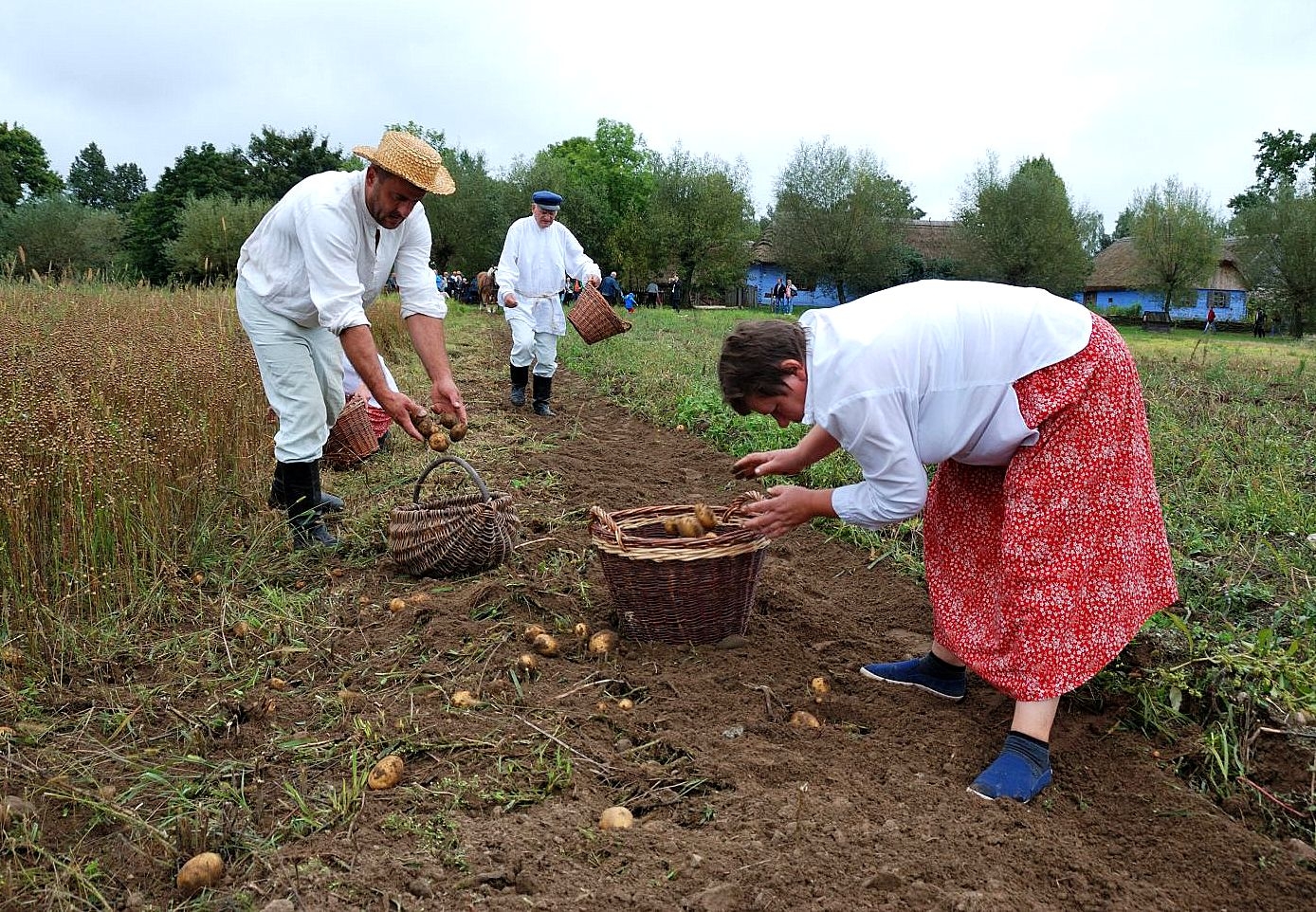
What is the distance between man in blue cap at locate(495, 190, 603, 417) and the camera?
7613 millimetres

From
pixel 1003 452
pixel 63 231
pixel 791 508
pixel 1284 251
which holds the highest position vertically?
pixel 1284 251

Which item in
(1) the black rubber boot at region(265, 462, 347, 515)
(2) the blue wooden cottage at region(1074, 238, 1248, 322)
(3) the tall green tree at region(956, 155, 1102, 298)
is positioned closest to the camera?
(1) the black rubber boot at region(265, 462, 347, 515)

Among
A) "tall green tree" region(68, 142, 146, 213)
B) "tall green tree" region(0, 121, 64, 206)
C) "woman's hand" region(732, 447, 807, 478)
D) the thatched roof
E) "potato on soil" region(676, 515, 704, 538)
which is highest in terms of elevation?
"tall green tree" region(68, 142, 146, 213)

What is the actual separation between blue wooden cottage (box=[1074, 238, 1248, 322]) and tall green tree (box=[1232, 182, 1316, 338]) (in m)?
7.86

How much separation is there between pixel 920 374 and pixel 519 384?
632 cm

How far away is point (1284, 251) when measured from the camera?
33.2 m

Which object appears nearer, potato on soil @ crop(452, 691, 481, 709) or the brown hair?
the brown hair

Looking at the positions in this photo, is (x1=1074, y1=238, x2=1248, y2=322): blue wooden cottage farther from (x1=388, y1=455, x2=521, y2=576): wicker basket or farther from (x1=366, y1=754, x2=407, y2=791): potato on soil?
(x1=366, y1=754, x2=407, y2=791): potato on soil

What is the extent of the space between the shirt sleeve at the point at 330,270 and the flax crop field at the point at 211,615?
82cm

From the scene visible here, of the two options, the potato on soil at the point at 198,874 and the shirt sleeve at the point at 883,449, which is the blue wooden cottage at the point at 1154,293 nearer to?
the shirt sleeve at the point at 883,449

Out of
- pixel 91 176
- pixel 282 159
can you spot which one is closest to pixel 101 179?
pixel 91 176

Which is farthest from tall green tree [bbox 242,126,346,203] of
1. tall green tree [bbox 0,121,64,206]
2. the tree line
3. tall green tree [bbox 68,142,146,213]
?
tall green tree [bbox 68,142,146,213]

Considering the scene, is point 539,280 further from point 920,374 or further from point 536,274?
point 920,374

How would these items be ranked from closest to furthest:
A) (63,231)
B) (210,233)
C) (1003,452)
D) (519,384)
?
(1003,452) → (519,384) → (210,233) → (63,231)
